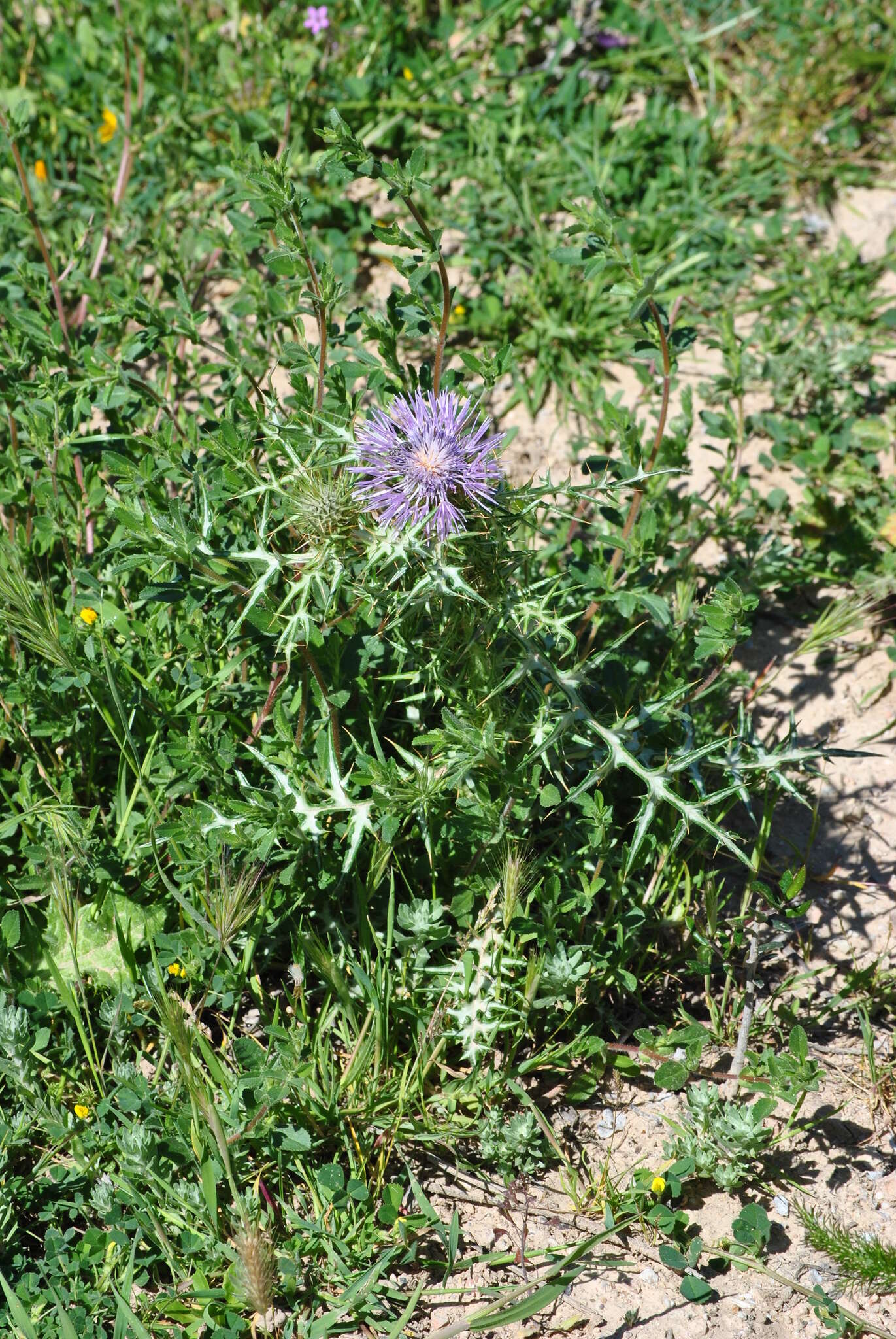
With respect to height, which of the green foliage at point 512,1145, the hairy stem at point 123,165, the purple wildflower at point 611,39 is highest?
the purple wildflower at point 611,39

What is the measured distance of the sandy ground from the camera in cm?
231

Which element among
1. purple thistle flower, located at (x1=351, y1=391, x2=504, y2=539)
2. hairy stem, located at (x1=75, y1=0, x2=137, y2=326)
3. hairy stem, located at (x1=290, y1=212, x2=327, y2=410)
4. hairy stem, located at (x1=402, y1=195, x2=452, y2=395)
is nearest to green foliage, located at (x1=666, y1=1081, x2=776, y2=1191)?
purple thistle flower, located at (x1=351, y1=391, x2=504, y2=539)

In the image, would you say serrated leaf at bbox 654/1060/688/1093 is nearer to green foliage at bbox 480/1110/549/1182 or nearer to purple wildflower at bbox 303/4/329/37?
green foliage at bbox 480/1110/549/1182

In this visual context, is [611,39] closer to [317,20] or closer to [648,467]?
[317,20]

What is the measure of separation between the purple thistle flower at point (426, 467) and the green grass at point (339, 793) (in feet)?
0.22

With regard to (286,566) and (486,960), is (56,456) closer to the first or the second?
(286,566)

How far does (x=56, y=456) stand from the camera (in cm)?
304

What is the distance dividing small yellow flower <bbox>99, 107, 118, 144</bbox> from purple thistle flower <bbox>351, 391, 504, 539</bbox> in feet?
9.31

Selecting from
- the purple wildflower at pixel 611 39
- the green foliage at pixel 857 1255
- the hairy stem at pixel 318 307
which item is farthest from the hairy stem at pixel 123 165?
the green foliage at pixel 857 1255

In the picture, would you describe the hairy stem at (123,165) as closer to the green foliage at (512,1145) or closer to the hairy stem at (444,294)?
the hairy stem at (444,294)

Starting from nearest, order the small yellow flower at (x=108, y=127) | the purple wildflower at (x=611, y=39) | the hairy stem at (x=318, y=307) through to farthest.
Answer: the hairy stem at (x=318, y=307), the small yellow flower at (x=108, y=127), the purple wildflower at (x=611, y=39)

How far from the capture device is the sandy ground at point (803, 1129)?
231 cm

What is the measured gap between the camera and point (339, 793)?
2428 millimetres

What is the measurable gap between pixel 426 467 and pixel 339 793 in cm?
73
